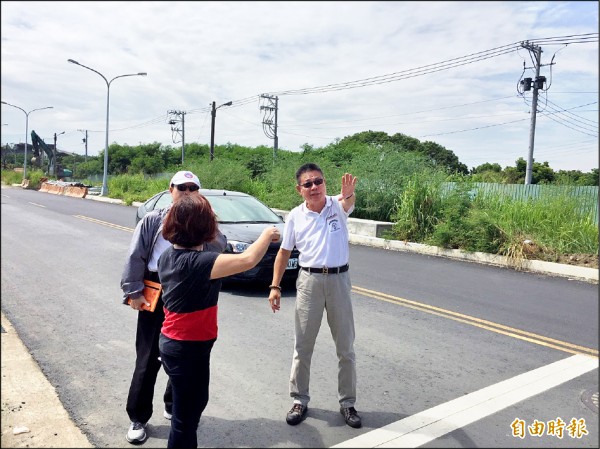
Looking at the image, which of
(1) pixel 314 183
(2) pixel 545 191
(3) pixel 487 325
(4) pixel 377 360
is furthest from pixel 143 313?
(2) pixel 545 191

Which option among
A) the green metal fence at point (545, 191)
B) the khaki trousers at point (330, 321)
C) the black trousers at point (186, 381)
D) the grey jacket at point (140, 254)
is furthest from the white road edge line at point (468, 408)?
the green metal fence at point (545, 191)

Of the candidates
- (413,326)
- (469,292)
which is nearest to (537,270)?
(469,292)

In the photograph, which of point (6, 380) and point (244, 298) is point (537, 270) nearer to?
point (244, 298)

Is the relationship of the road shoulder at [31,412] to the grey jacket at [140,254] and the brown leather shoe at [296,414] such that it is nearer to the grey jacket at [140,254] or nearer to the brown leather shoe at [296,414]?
the grey jacket at [140,254]

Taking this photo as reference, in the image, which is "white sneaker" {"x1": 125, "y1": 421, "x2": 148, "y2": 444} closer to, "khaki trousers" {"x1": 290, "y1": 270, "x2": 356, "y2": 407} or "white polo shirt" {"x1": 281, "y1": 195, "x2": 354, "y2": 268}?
"khaki trousers" {"x1": 290, "y1": 270, "x2": 356, "y2": 407}

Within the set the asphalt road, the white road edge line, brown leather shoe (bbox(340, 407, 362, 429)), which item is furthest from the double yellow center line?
brown leather shoe (bbox(340, 407, 362, 429))

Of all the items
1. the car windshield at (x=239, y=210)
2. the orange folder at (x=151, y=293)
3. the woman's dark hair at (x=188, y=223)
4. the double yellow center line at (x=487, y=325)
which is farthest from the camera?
the car windshield at (x=239, y=210)

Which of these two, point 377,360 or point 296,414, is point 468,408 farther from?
point 296,414

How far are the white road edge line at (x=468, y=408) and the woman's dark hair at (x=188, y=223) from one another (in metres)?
1.68

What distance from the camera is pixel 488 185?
14398 millimetres

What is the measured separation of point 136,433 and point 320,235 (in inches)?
70.0

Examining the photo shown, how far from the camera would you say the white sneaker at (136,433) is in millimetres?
3312

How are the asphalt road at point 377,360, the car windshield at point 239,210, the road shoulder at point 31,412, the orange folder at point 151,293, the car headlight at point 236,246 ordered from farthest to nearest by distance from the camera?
1. the car windshield at point 239,210
2. the car headlight at point 236,246
3. the asphalt road at point 377,360
4. the orange folder at point 151,293
5. the road shoulder at point 31,412

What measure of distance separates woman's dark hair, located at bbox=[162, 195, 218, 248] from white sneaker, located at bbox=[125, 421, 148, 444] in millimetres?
1410
